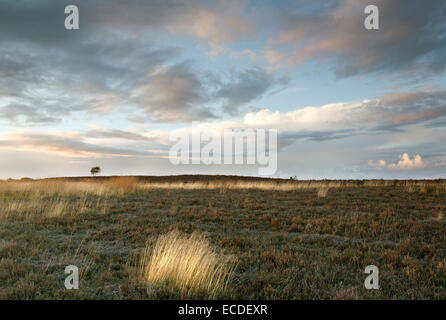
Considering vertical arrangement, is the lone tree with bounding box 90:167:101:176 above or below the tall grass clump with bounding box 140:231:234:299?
above

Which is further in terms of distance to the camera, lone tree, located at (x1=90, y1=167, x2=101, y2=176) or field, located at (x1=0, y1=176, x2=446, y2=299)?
lone tree, located at (x1=90, y1=167, x2=101, y2=176)

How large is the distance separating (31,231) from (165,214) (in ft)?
16.7

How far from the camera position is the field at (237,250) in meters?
5.12

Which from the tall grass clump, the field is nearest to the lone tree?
the field

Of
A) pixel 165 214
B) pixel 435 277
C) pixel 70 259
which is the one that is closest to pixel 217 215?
pixel 165 214

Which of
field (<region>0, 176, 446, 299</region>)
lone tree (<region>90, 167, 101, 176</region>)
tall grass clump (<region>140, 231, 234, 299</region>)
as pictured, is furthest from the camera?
lone tree (<region>90, 167, 101, 176</region>)

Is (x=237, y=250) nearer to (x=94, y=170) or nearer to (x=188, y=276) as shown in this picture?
(x=188, y=276)

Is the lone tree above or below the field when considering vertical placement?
above

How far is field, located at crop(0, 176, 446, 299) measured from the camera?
16.8ft

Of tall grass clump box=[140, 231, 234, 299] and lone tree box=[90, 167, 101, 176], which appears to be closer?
tall grass clump box=[140, 231, 234, 299]

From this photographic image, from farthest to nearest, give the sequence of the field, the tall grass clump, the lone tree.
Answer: the lone tree
the field
the tall grass clump

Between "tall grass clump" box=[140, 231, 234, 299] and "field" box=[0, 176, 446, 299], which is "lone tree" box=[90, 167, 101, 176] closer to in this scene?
"field" box=[0, 176, 446, 299]

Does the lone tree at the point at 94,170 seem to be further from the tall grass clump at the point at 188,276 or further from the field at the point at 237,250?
the tall grass clump at the point at 188,276
